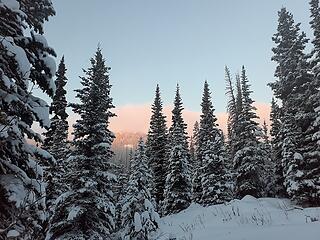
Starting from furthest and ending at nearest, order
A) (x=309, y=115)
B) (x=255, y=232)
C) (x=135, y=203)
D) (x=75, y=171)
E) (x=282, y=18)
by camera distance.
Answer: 1. (x=282, y=18)
2. (x=309, y=115)
3. (x=75, y=171)
4. (x=135, y=203)
5. (x=255, y=232)

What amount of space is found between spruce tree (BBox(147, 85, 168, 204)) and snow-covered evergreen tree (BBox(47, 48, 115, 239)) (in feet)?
69.5

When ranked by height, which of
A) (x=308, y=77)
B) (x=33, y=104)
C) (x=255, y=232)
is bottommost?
(x=255, y=232)

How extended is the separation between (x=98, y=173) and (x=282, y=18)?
22925mm

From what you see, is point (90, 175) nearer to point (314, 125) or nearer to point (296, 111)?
point (314, 125)

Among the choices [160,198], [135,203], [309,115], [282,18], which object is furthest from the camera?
[160,198]

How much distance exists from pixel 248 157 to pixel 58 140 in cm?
1920

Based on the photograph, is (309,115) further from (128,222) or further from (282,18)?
(128,222)

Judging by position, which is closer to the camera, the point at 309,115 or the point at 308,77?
the point at 309,115

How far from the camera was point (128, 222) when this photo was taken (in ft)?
51.9

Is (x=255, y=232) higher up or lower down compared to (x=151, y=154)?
lower down

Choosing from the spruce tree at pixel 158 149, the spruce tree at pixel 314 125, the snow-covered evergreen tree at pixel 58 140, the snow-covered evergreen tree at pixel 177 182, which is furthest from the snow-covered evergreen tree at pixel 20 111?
the spruce tree at pixel 158 149

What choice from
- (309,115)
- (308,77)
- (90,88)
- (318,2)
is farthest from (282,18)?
(90,88)

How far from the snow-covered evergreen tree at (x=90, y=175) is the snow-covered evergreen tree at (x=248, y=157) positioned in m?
18.5

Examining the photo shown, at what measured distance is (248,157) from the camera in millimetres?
34156
